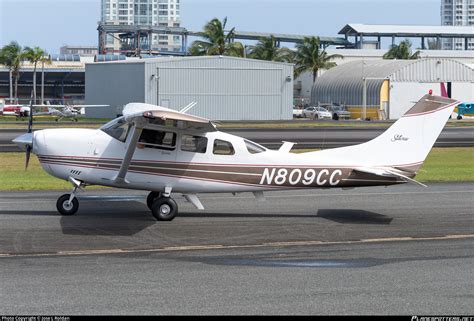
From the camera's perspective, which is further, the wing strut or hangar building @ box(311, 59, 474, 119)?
hangar building @ box(311, 59, 474, 119)

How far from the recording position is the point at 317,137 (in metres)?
45.8

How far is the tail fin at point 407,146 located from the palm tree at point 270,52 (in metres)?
91.6

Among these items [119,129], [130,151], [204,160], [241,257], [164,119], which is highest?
[164,119]

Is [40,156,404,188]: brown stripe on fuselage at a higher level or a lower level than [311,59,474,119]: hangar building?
lower

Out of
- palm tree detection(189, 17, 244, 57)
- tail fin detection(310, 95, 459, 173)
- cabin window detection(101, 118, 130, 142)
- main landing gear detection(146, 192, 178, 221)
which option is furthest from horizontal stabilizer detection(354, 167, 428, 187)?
palm tree detection(189, 17, 244, 57)

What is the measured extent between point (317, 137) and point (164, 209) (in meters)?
29.7

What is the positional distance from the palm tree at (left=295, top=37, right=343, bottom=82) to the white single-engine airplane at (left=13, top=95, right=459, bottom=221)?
87.2m

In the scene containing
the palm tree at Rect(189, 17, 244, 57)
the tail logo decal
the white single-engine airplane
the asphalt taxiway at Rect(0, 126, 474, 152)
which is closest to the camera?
the white single-engine airplane

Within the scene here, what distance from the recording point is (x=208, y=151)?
1739cm

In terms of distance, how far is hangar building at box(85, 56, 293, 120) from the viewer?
Answer: 69438 mm

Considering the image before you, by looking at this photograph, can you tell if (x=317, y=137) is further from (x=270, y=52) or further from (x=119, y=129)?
(x=270, y=52)

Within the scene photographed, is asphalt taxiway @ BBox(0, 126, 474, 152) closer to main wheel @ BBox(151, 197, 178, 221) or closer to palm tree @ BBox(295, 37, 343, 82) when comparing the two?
main wheel @ BBox(151, 197, 178, 221)

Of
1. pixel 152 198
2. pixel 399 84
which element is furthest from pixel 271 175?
pixel 399 84

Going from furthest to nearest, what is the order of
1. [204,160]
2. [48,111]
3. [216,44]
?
[216,44] → [48,111] → [204,160]
